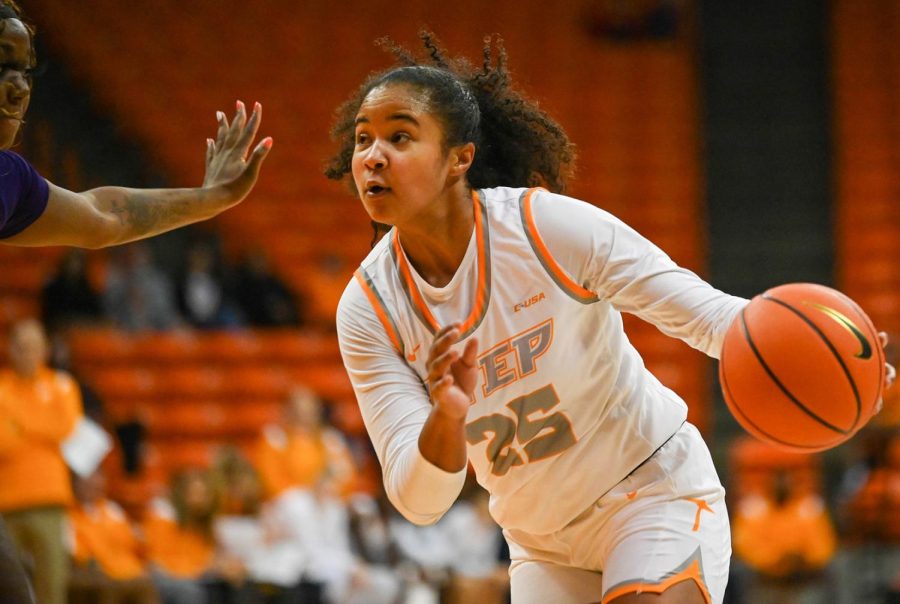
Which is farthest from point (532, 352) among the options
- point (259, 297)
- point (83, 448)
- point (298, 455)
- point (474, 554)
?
point (259, 297)

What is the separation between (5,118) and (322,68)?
1128cm

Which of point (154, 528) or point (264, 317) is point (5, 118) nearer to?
point (154, 528)

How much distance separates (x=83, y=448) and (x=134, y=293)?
3766 millimetres

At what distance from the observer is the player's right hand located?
2.73 m

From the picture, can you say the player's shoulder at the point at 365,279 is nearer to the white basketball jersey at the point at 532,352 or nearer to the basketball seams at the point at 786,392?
the white basketball jersey at the point at 532,352

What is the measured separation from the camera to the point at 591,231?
3.09m

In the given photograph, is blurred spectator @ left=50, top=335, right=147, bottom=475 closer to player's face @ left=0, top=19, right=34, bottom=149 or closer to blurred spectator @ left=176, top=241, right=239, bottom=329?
blurred spectator @ left=176, top=241, right=239, bottom=329

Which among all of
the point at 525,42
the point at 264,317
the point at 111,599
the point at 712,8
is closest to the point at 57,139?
the point at 264,317

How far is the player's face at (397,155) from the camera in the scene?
3123 millimetres

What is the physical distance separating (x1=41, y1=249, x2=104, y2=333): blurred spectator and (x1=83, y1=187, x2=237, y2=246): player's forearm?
6.57 m

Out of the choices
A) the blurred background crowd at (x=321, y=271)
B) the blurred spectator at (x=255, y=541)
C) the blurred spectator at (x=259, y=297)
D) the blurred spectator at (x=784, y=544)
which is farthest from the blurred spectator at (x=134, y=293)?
the blurred spectator at (x=784, y=544)

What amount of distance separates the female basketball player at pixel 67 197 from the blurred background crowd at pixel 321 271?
357 cm

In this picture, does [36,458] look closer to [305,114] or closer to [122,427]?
[122,427]

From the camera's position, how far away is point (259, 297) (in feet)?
37.1
